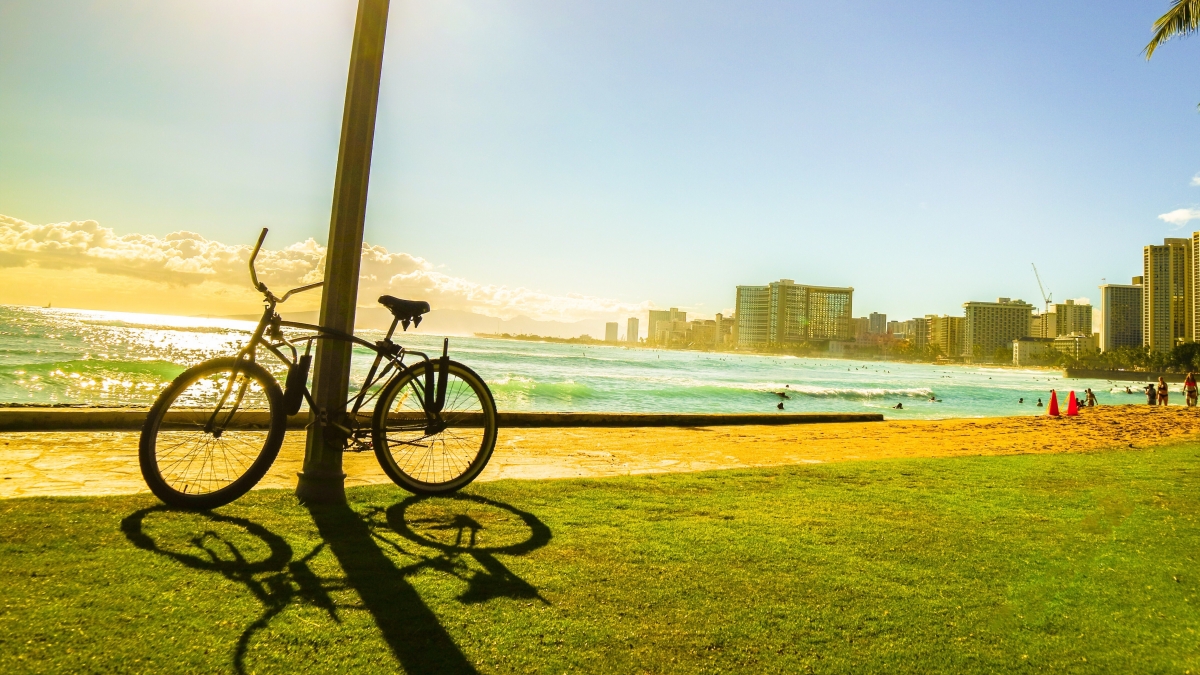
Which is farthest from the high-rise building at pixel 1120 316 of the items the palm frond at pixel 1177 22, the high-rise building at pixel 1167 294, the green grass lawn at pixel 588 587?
the green grass lawn at pixel 588 587

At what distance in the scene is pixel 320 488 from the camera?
3752 millimetres

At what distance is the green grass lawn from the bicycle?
230 millimetres

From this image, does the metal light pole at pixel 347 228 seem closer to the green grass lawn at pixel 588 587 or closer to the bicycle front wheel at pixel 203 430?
the bicycle front wheel at pixel 203 430

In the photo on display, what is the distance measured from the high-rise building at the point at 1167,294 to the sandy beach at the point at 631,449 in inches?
7238

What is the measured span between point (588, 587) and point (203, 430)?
8.53 ft

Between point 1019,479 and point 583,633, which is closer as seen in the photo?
point 583,633

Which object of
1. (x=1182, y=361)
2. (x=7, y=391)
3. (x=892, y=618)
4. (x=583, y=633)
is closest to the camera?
(x=583, y=633)

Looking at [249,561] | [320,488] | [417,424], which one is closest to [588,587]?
[249,561]

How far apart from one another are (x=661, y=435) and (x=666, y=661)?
270 inches

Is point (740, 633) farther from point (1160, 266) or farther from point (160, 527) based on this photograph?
point (1160, 266)

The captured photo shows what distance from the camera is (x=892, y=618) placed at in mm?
2400

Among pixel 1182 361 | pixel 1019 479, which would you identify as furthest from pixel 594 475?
pixel 1182 361

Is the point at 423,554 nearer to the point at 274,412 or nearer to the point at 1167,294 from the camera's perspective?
the point at 274,412

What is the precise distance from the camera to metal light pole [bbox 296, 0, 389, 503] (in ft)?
12.8
